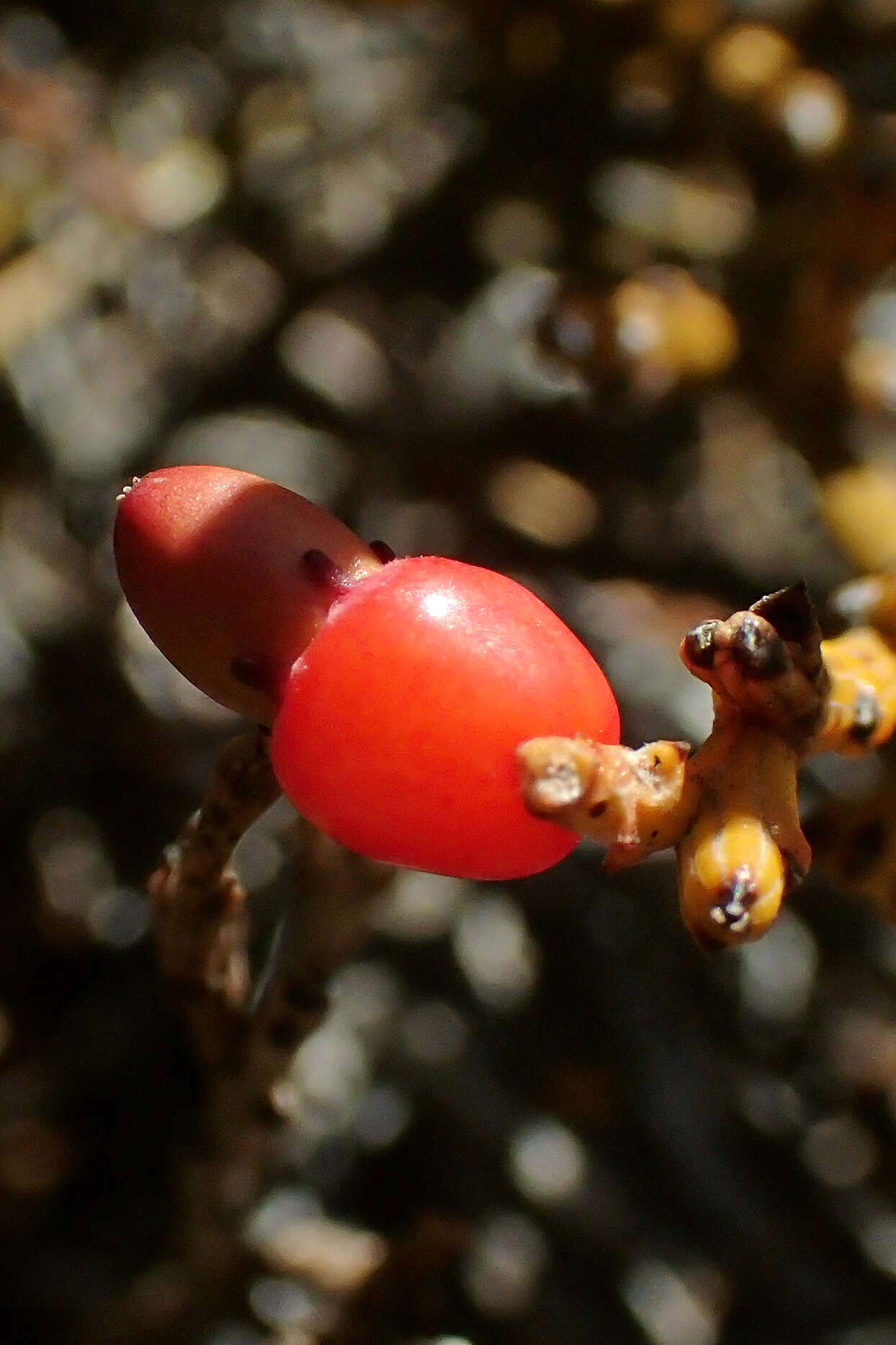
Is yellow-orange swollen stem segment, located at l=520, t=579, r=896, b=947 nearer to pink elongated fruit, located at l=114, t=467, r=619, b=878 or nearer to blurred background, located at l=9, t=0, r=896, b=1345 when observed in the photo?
pink elongated fruit, located at l=114, t=467, r=619, b=878

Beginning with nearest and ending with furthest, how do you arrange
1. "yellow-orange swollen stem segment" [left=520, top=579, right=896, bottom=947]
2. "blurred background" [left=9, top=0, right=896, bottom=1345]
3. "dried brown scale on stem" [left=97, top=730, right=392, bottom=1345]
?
1. "yellow-orange swollen stem segment" [left=520, top=579, right=896, bottom=947]
2. "dried brown scale on stem" [left=97, top=730, right=392, bottom=1345]
3. "blurred background" [left=9, top=0, right=896, bottom=1345]

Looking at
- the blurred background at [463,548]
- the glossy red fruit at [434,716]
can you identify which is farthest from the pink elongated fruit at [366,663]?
the blurred background at [463,548]

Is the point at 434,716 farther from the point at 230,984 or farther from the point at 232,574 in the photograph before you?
the point at 230,984

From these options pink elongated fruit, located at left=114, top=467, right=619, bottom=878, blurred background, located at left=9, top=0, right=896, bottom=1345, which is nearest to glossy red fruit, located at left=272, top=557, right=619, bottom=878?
pink elongated fruit, located at left=114, top=467, right=619, bottom=878

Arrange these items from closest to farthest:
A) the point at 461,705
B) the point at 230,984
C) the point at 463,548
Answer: the point at 461,705 → the point at 230,984 → the point at 463,548

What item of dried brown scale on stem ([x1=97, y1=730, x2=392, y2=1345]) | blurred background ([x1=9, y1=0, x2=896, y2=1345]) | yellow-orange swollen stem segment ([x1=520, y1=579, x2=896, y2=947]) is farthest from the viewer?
blurred background ([x1=9, y1=0, x2=896, y2=1345])

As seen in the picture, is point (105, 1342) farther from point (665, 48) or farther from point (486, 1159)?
point (665, 48)

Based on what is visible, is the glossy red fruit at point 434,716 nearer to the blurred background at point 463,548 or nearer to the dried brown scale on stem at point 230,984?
the dried brown scale on stem at point 230,984

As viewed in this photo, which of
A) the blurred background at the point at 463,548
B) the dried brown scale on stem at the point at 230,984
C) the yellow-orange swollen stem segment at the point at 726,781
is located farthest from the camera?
the blurred background at the point at 463,548

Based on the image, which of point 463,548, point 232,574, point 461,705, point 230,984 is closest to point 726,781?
point 461,705
